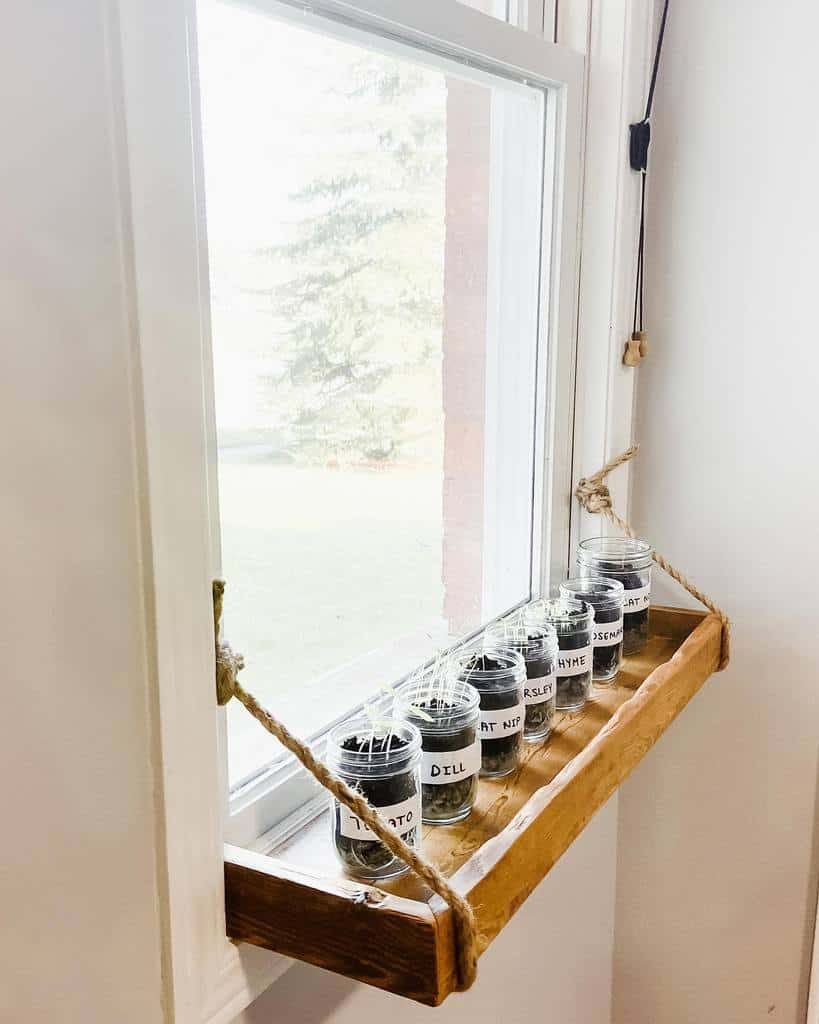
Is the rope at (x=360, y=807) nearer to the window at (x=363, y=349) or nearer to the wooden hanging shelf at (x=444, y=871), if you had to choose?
the wooden hanging shelf at (x=444, y=871)

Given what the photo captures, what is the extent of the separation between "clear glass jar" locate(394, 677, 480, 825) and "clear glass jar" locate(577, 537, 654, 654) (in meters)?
0.40

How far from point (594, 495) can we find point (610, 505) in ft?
0.08

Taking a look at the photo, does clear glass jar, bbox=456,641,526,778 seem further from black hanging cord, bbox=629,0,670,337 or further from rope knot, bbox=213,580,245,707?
→ black hanging cord, bbox=629,0,670,337

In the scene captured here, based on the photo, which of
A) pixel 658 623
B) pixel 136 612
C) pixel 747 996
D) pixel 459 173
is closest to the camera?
pixel 136 612

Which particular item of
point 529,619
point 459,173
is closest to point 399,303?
point 459,173

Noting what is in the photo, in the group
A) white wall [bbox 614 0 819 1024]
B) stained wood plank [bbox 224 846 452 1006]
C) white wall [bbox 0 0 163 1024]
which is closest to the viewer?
white wall [bbox 0 0 163 1024]

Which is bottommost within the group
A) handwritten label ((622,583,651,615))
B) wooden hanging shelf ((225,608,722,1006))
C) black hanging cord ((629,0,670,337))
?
wooden hanging shelf ((225,608,722,1006))

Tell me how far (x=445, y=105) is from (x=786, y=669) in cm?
83

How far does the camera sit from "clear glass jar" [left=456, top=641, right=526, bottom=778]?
849mm

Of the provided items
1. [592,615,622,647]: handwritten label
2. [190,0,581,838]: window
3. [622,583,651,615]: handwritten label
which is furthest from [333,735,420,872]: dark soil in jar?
[622,583,651,615]: handwritten label

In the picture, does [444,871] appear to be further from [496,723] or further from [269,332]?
[269,332]

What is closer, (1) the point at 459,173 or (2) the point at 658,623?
(1) the point at 459,173

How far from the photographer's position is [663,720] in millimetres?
983

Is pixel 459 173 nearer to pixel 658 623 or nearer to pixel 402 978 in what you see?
pixel 658 623
